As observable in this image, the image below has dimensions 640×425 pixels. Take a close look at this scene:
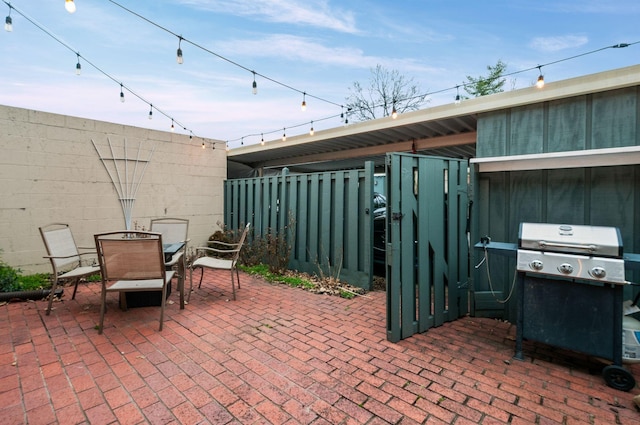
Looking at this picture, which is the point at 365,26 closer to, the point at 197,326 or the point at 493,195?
the point at 493,195

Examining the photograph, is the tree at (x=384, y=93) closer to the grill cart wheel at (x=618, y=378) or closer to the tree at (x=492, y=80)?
the tree at (x=492, y=80)

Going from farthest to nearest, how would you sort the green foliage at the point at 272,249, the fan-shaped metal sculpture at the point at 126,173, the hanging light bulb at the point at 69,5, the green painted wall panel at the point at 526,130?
the fan-shaped metal sculpture at the point at 126,173 < the green foliage at the point at 272,249 < the green painted wall panel at the point at 526,130 < the hanging light bulb at the point at 69,5

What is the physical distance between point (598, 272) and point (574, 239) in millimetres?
265

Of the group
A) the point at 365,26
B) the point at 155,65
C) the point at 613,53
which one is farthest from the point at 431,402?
the point at 365,26

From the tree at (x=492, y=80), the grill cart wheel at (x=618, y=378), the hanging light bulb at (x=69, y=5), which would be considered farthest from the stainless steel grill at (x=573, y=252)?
the tree at (x=492, y=80)

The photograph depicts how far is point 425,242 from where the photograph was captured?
3012 millimetres

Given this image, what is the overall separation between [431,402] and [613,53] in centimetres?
491

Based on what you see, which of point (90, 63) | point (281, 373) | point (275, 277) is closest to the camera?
point (281, 373)

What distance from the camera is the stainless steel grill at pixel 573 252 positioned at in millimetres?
2107

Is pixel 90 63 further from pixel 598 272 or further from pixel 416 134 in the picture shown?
pixel 598 272

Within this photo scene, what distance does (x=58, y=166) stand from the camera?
15.7 ft

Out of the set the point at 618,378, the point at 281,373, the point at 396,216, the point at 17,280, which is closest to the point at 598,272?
the point at 618,378

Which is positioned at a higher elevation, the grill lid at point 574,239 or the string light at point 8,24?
the string light at point 8,24

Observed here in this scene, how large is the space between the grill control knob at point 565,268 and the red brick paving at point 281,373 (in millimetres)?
Answer: 778
